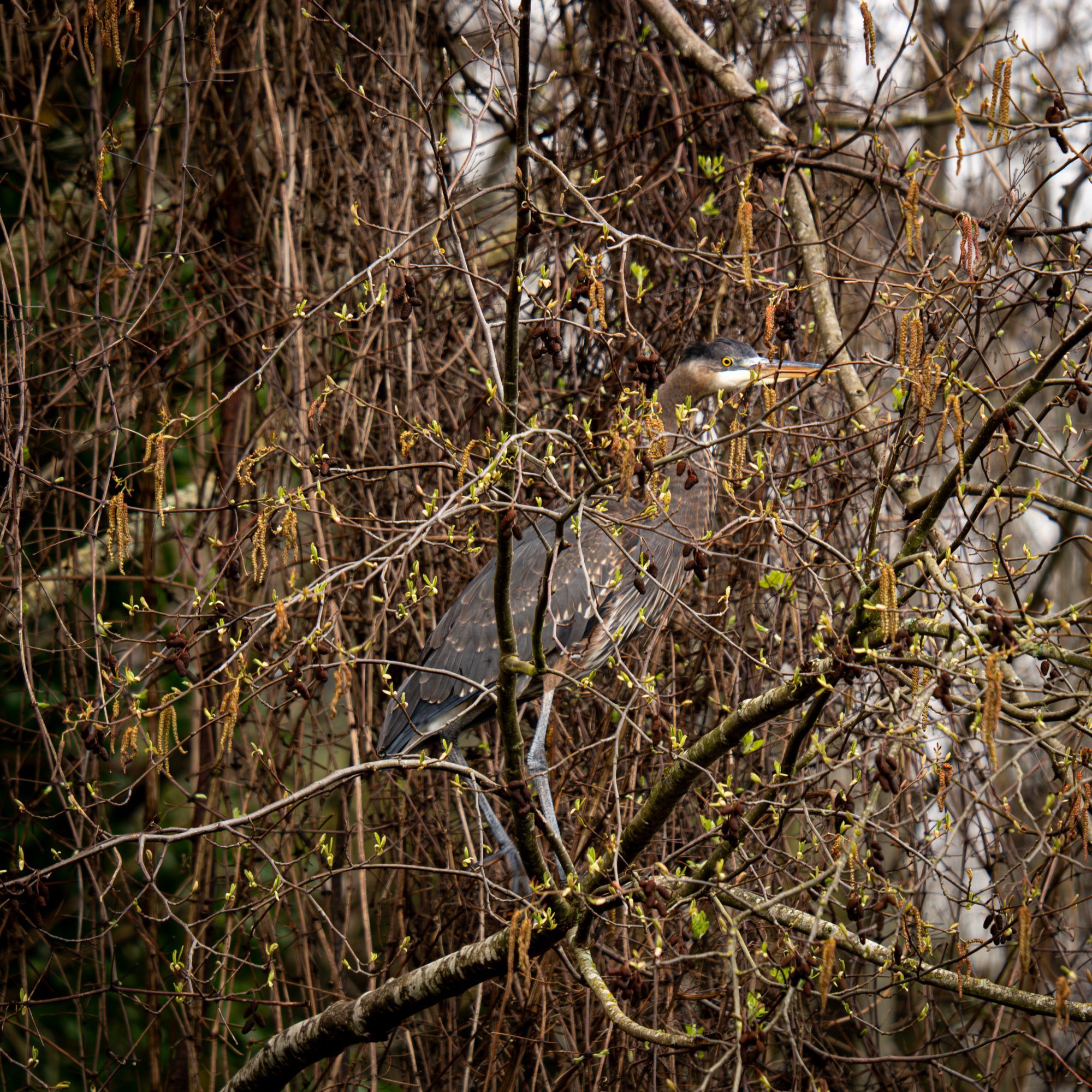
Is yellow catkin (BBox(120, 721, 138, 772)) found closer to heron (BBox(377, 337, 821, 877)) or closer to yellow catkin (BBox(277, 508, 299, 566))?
yellow catkin (BBox(277, 508, 299, 566))

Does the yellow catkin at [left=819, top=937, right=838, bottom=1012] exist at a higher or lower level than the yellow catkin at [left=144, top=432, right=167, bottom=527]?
lower

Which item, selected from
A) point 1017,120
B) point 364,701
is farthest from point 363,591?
point 1017,120

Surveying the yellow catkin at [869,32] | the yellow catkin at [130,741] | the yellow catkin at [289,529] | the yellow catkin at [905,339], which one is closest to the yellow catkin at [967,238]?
the yellow catkin at [905,339]

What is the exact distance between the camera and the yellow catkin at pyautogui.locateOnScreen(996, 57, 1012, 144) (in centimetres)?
197

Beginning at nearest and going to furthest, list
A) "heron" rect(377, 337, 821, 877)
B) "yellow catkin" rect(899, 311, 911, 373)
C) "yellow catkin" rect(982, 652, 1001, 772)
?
"yellow catkin" rect(982, 652, 1001, 772)
"yellow catkin" rect(899, 311, 911, 373)
"heron" rect(377, 337, 821, 877)

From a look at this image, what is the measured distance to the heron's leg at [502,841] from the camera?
11.7 ft

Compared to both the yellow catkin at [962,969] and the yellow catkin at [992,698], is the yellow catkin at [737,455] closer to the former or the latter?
the yellow catkin at [992,698]

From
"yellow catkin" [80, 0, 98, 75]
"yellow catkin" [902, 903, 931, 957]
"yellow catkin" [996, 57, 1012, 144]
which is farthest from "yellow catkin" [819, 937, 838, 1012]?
"yellow catkin" [80, 0, 98, 75]

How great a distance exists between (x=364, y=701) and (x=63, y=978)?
4.08 feet

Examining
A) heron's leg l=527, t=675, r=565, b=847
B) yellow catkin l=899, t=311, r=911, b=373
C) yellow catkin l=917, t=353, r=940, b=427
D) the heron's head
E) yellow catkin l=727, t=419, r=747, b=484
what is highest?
the heron's head

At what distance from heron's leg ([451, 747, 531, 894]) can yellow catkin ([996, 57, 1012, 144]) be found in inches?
89.1

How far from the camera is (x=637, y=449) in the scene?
2.09 metres

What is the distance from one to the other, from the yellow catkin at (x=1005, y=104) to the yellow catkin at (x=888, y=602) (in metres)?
0.78

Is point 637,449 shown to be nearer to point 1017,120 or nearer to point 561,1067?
point 561,1067
